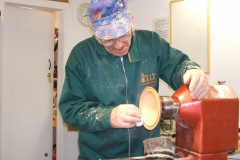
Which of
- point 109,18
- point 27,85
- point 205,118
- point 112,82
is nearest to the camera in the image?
point 205,118

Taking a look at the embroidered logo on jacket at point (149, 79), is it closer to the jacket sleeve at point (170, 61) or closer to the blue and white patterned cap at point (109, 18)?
the jacket sleeve at point (170, 61)

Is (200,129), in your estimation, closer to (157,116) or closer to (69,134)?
(157,116)

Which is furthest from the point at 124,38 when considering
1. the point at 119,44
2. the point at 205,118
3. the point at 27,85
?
the point at 27,85

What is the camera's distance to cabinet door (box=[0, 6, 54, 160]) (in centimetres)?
365

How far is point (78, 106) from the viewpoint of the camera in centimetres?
133

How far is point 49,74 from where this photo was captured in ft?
13.2

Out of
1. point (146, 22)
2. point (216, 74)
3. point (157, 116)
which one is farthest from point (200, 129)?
point (146, 22)

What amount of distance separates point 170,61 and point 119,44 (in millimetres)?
321

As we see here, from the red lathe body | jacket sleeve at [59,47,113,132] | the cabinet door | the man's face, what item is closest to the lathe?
the red lathe body

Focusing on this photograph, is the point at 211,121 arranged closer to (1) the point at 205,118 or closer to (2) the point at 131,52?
(1) the point at 205,118

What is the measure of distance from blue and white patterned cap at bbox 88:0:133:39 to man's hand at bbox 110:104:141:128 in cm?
35

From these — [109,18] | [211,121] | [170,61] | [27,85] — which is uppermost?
[109,18]

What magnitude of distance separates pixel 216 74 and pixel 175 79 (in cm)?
152

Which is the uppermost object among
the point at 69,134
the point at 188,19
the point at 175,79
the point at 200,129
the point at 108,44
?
the point at 188,19
